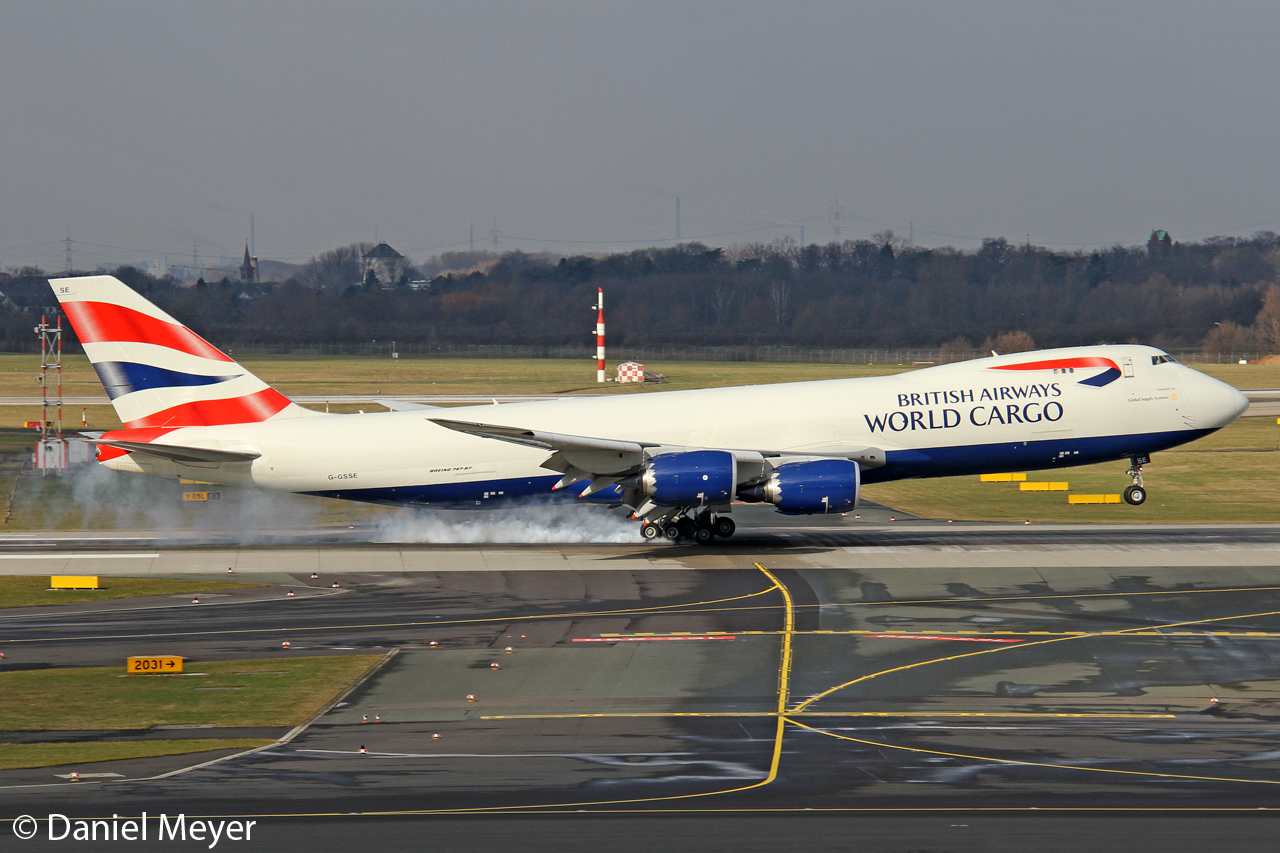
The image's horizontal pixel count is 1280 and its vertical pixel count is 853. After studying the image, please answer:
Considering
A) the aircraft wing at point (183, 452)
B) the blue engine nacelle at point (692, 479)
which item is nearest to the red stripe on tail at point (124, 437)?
the aircraft wing at point (183, 452)

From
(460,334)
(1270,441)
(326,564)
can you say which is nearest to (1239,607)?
(326,564)

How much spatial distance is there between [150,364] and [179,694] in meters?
19.4

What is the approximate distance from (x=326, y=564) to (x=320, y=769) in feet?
69.2

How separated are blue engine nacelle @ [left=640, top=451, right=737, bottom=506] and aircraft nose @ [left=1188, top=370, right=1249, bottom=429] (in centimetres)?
1693

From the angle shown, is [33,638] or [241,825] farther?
[33,638]

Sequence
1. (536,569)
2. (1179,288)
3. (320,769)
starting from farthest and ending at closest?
(1179,288), (536,569), (320,769)

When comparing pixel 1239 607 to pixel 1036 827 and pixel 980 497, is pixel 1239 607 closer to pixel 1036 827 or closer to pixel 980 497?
pixel 1036 827

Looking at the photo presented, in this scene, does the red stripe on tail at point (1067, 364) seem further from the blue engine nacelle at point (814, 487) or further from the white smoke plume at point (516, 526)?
the white smoke plume at point (516, 526)

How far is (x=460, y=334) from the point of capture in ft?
591

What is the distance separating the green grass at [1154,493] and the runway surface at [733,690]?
7.13 m

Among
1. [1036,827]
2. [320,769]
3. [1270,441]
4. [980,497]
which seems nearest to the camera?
[1036,827]

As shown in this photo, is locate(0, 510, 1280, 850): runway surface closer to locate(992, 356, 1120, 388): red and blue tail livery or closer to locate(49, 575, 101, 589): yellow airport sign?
locate(49, 575, 101, 589): yellow airport sign

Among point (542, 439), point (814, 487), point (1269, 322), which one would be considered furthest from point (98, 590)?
point (1269, 322)

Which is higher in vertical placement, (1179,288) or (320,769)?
(1179,288)
